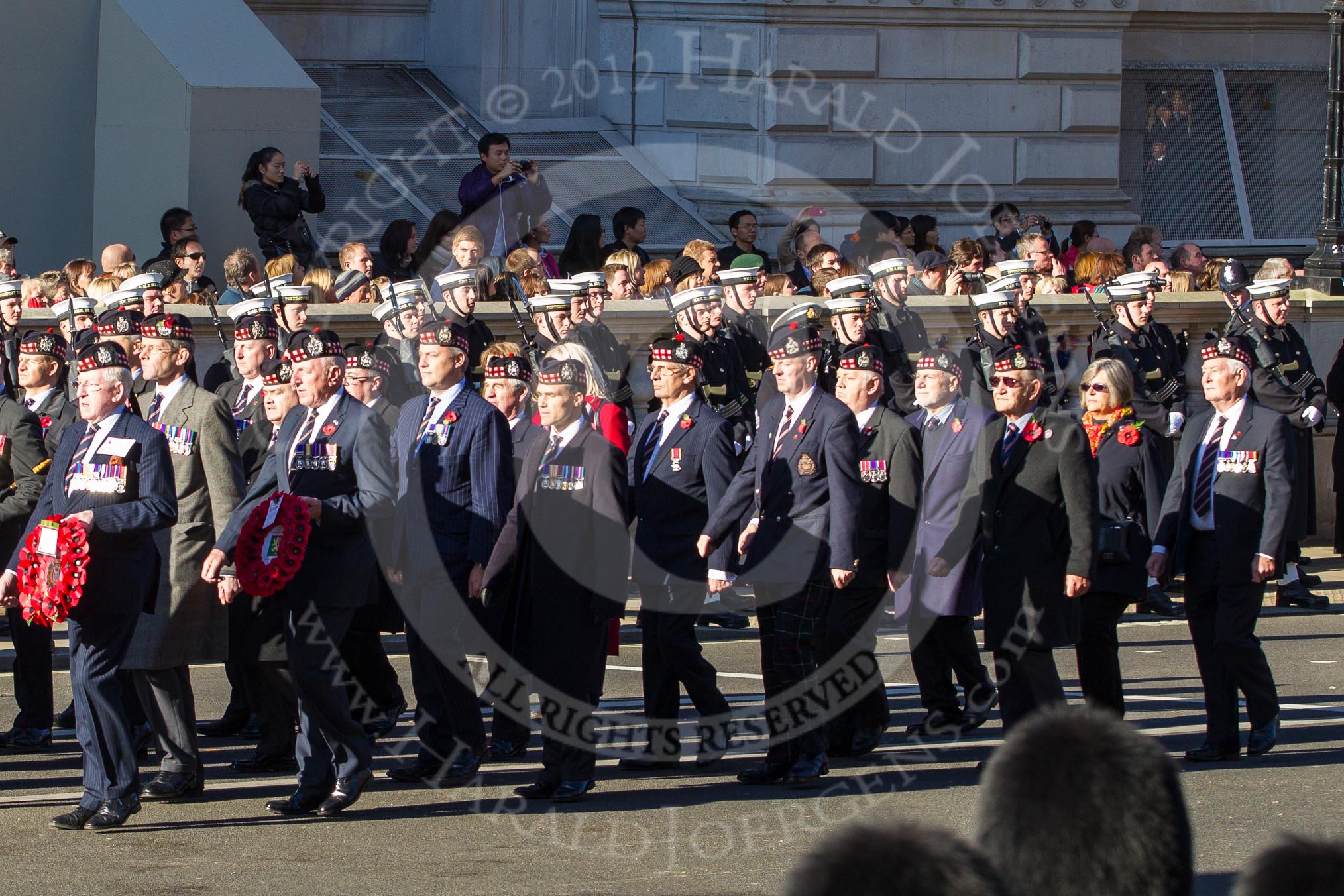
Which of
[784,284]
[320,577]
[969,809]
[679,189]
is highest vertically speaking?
[679,189]

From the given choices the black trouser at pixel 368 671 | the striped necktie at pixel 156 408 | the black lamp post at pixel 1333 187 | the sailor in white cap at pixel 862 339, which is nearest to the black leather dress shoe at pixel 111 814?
the striped necktie at pixel 156 408

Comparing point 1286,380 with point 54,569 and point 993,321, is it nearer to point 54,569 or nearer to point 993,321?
point 993,321

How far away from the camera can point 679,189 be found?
21406 mm

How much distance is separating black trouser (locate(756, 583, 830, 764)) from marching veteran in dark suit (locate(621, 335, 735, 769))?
30 centimetres

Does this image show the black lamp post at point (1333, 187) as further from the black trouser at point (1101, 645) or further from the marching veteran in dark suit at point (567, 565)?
the marching veteran in dark suit at point (567, 565)

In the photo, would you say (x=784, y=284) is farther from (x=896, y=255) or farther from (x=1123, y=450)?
(x=1123, y=450)

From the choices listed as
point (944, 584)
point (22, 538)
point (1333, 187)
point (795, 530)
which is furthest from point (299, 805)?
point (1333, 187)

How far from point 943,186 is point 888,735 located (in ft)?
43.7

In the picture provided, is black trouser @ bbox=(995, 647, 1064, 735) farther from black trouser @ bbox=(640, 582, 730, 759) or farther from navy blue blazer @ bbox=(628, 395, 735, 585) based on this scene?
navy blue blazer @ bbox=(628, 395, 735, 585)

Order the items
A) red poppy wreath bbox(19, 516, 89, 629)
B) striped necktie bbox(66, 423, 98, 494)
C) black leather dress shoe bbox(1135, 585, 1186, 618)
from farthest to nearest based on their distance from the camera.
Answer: black leather dress shoe bbox(1135, 585, 1186, 618), striped necktie bbox(66, 423, 98, 494), red poppy wreath bbox(19, 516, 89, 629)

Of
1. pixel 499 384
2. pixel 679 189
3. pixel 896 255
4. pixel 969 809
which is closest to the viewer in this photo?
pixel 969 809

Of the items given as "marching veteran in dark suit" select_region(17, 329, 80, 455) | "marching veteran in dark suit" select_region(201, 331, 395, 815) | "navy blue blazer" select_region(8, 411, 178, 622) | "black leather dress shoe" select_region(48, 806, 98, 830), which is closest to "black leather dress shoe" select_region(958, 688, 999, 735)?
"marching veteran in dark suit" select_region(201, 331, 395, 815)

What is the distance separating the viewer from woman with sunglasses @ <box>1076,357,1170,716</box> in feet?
28.9

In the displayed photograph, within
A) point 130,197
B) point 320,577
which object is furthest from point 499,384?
point 130,197
